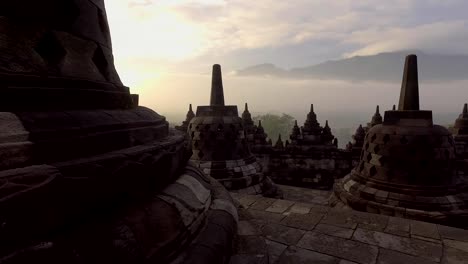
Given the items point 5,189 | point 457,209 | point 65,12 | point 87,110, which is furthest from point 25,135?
point 457,209

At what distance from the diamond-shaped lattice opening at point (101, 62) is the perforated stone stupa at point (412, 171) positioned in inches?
264

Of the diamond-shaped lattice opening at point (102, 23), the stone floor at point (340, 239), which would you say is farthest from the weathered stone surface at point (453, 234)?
the diamond-shaped lattice opening at point (102, 23)

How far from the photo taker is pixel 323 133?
49.4 feet

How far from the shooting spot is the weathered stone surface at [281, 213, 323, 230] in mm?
3777

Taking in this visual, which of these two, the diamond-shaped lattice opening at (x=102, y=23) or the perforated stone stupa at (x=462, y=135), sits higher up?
the diamond-shaped lattice opening at (x=102, y=23)

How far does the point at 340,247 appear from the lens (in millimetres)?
3129

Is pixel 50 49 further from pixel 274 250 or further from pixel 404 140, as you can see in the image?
pixel 404 140

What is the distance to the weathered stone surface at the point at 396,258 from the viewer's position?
283 centimetres

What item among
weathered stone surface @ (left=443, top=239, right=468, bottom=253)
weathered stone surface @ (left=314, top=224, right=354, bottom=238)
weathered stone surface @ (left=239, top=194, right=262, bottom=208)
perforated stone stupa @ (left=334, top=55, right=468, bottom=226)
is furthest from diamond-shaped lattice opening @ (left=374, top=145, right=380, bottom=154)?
weathered stone surface @ (left=314, top=224, right=354, bottom=238)

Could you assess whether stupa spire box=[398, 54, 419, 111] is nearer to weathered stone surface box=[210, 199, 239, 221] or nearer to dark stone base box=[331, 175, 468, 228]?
dark stone base box=[331, 175, 468, 228]

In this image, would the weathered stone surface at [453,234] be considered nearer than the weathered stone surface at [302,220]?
Yes

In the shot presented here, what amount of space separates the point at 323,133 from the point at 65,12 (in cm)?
1438

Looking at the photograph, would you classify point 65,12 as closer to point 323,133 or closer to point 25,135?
point 25,135

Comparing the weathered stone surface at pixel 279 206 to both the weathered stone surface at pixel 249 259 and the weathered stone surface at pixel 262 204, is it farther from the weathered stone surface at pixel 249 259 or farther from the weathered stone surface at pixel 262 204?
the weathered stone surface at pixel 249 259
